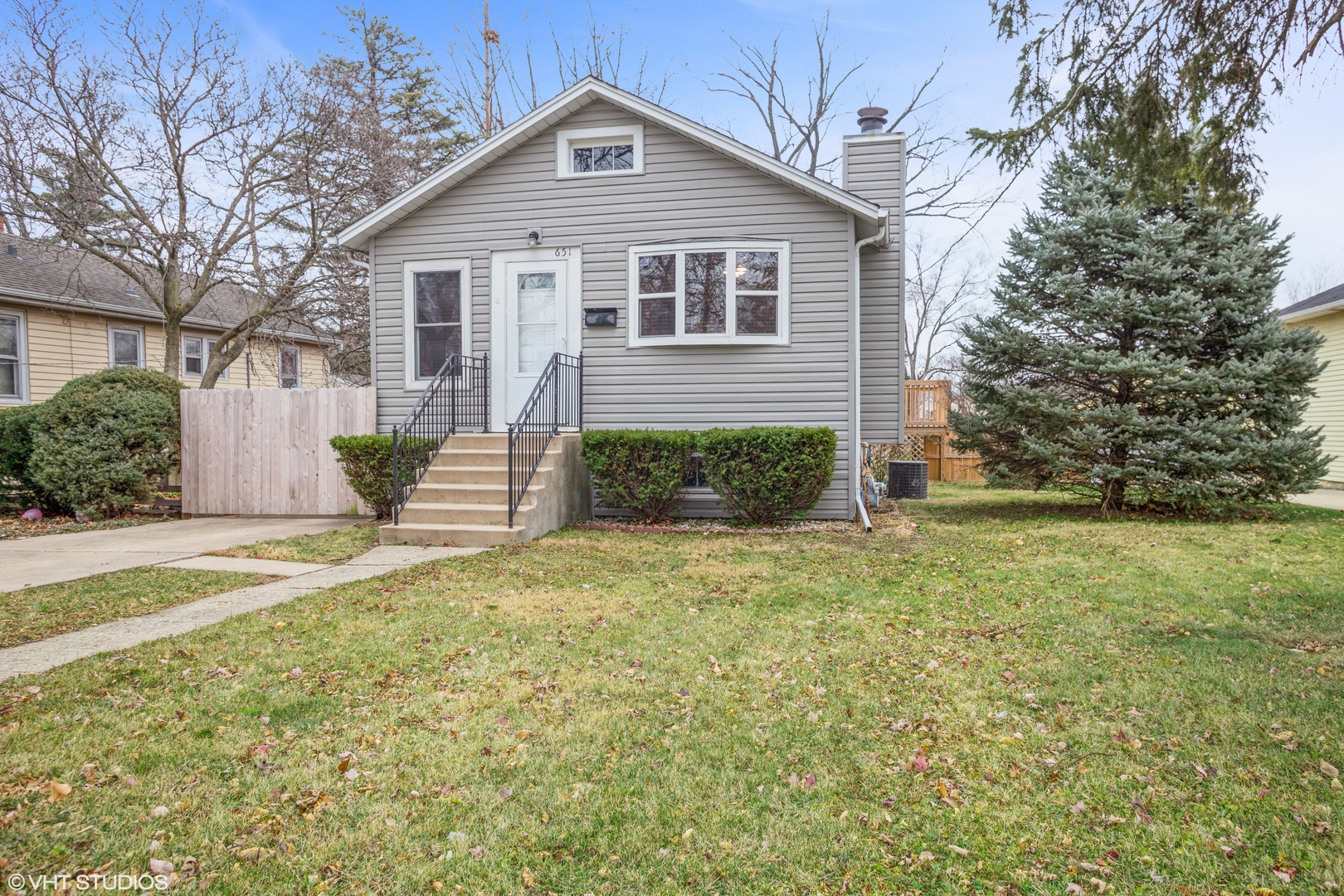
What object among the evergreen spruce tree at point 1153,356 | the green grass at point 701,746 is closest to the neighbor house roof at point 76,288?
the green grass at point 701,746

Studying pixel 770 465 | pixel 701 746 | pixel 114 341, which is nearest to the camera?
pixel 701 746

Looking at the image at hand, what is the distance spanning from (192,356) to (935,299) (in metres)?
23.9

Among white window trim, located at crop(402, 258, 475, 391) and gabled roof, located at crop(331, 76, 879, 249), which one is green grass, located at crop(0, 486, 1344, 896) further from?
gabled roof, located at crop(331, 76, 879, 249)

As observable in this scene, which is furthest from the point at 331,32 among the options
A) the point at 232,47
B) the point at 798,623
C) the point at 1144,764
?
the point at 1144,764

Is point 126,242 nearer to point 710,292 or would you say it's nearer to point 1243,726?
point 710,292

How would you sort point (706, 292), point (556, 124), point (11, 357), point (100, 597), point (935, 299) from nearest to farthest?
point (100, 597) → point (706, 292) → point (556, 124) → point (11, 357) → point (935, 299)

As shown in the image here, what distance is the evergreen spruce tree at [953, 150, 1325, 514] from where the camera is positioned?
997 centimetres

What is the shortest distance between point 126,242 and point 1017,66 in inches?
562

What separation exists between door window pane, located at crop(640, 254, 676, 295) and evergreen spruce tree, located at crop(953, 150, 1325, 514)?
4.76 metres

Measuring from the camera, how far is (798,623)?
500 cm

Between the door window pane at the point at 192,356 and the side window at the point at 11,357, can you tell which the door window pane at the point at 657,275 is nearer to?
the side window at the point at 11,357

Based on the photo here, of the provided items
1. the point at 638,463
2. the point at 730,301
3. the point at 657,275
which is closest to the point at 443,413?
the point at 638,463

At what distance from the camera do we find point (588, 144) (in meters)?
10.3

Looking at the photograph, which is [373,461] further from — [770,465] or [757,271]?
[757,271]
